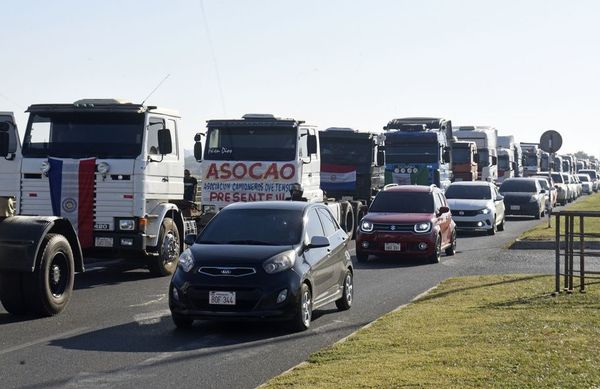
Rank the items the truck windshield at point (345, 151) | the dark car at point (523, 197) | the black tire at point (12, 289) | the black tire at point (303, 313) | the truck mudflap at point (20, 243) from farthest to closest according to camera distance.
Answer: the dark car at point (523, 197) → the truck windshield at point (345, 151) → the black tire at point (12, 289) → the truck mudflap at point (20, 243) → the black tire at point (303, 313)

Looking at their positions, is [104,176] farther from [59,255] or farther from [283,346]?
[283,346]

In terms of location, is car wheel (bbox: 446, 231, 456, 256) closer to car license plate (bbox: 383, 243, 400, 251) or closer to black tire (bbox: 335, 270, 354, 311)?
car license plate (bbox: 383, 243, 400, 251)

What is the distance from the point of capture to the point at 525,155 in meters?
70.8

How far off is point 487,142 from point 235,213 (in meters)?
36.7

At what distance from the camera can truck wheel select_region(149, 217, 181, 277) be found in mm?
19516

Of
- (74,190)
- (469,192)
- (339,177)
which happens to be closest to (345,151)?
(339,177)

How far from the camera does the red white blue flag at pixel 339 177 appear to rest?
31.0 meters

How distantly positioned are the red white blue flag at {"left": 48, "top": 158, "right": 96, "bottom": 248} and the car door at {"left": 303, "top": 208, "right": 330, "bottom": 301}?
5043 millimetres

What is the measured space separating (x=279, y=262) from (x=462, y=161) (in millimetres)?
31870

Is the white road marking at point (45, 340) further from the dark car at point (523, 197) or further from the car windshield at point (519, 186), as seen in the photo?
the car windshield at point (519, 186)

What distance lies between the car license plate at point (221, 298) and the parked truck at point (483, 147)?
120 ft

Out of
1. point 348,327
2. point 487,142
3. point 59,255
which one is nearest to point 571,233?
point 348,327

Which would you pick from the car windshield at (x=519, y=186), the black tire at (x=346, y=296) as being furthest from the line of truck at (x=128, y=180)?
the car windshield at (x=519, y=186)

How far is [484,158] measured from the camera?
161 ft
